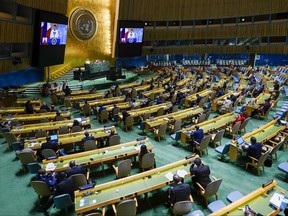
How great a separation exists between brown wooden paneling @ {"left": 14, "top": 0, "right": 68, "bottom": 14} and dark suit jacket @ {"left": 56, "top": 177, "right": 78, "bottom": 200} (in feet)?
47.2

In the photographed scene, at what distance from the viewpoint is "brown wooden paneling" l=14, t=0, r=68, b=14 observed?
1659cm

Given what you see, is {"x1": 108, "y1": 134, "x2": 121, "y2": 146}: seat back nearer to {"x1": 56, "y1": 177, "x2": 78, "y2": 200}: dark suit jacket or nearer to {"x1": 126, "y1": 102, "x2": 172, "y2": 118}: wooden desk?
{"x1": 56, "y1": 177, "x2": 78, "y2": 200}: dark suit jacket

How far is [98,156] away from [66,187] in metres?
1.82

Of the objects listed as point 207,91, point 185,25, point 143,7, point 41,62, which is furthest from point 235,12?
point 41,62

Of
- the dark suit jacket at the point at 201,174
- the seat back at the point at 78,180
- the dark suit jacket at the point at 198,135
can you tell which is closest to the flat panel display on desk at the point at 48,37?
the dark suit jacket at the point at 198,135

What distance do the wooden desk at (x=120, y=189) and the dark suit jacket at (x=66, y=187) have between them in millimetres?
455

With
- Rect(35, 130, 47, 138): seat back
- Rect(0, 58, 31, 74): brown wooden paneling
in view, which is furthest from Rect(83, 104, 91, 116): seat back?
Rect(0, 58, 31, 74): brown wooden paneling

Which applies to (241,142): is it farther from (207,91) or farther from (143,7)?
(143,7)

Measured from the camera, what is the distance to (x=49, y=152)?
25.8ft

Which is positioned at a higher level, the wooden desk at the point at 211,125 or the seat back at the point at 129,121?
the wooden desk at the point at 211,125

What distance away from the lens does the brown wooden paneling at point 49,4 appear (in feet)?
54.4

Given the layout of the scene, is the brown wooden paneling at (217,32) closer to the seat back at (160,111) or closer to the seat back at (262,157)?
the seat back at (160,111)

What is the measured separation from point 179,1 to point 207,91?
61.5 ft

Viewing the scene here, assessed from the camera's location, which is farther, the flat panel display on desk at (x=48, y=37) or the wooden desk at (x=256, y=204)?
the flat panel display on desk at (x=48, y=37)
